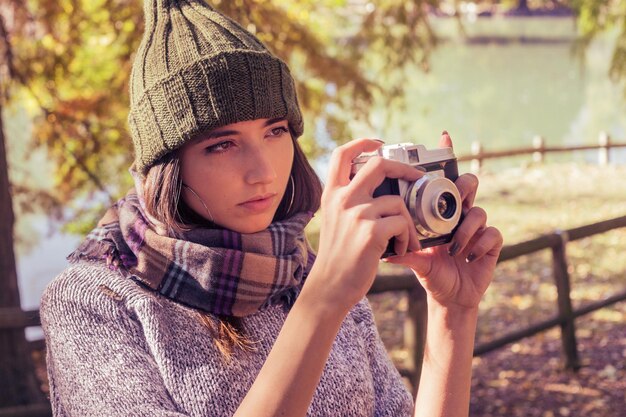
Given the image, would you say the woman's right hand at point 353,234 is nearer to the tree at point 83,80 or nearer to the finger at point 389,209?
the finger at point 389,209

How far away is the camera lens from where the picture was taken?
1.49 meters

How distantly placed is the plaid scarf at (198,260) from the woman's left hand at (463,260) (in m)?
0.28

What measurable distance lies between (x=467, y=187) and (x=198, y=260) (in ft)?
1.83

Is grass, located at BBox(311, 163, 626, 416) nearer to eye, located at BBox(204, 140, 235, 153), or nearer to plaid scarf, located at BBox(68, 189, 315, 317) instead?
plaid scarf, located at BBox(68, 189, 315, 317)

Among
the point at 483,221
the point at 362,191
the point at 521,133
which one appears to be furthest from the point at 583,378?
the point at 521,133

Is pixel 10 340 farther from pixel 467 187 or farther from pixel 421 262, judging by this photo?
pixel 467 187

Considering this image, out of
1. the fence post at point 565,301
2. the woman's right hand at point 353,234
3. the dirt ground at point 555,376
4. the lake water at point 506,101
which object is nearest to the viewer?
the woman's right hand at point 353,234

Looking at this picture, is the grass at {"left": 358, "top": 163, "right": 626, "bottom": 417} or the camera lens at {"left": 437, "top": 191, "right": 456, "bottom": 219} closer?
the camera lens at {"left": 437, "top": 191, "right": 456, "bottom": 219}

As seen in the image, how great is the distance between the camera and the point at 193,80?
159cm

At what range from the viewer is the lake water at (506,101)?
17156mm

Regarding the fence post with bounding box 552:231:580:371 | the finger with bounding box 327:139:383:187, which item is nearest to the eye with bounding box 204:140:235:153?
the finger with bounding box 327:139:383:187

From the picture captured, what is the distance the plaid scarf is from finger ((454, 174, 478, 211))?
0.38m

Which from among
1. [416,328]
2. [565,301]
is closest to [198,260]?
[416,328]

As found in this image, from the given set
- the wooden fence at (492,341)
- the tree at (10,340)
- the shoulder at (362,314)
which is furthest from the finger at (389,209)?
the tree at (10,340)
